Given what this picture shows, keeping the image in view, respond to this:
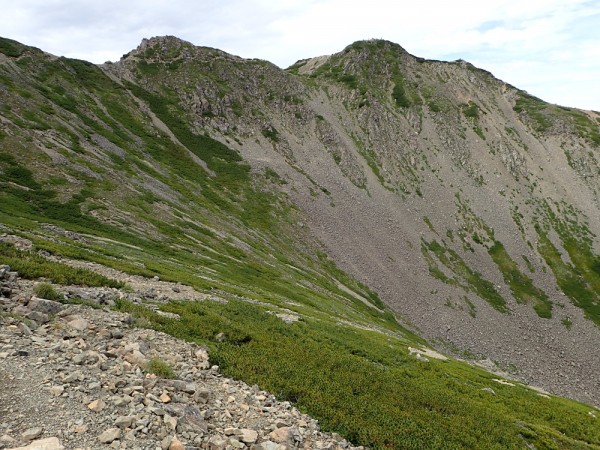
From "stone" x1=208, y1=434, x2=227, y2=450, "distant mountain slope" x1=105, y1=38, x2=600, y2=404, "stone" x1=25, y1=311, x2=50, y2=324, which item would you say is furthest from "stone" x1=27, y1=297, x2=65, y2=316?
"distant mountain slope" x1=105, y1=38, x2=600, y2=404

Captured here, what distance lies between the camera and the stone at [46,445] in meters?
9.16

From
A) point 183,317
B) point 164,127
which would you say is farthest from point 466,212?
point 183,317

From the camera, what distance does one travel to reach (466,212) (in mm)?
125875

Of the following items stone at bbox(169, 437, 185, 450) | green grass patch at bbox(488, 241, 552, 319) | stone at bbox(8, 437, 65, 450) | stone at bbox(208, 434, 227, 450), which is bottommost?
green grass patch at bbox(488, 241, 552, 319)

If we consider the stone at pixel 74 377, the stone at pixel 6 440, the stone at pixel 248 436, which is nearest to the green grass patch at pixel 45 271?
the stone at pixel 74 377

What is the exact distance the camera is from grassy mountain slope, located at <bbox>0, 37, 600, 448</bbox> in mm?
21406

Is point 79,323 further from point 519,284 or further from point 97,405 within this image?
point 519,284

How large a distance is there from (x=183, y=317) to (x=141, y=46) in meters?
162

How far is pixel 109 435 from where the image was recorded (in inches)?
406

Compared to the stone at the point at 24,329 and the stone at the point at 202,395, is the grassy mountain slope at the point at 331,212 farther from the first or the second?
the stone at the point at 24,329

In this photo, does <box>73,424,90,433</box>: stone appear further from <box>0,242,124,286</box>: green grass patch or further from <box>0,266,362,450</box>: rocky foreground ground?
<box>0,242,124,286</box>: green grass patch

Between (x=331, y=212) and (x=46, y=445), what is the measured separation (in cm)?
10189

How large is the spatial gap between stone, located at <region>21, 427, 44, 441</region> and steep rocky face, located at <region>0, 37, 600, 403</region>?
5421 centimetres

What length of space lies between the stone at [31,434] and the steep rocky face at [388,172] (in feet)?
178
